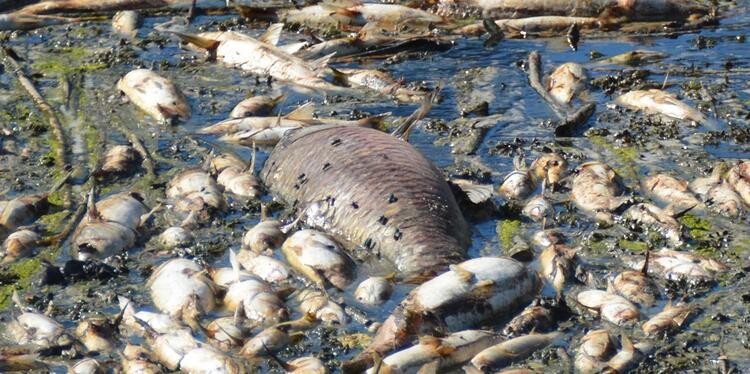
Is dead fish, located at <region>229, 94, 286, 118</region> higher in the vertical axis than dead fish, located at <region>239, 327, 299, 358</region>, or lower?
lower

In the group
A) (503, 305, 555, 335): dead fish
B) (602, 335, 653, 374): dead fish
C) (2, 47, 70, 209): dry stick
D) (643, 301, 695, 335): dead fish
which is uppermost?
(602, 335, 653, 374): dead fish

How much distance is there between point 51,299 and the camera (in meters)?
6.75

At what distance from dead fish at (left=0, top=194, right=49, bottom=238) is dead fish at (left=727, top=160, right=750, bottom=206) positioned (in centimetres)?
422

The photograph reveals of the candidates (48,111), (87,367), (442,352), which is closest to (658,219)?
(442,352)

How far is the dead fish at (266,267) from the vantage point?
6.76m

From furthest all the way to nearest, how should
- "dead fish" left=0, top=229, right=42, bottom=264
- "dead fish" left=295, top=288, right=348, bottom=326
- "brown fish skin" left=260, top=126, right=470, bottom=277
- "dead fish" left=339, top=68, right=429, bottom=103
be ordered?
"dead fish" left=339, top=68, right=429, bottom=103, "dead fish" left=0, top=229, right=42, bottom=264, "brown fish skin" left=260, top=126, right=470, bottom=277, "dead fish" left=295, top=288, right=348, bottom=326

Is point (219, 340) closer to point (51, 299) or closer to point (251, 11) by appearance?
point (51, 299)

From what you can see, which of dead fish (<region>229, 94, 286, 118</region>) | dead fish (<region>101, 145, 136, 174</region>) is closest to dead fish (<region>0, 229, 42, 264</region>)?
dead fish (<region>101, 145, 136, 174</region>)

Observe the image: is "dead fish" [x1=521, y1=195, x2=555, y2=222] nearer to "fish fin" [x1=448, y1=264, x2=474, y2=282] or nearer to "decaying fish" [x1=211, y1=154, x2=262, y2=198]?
"fish fin" [x1=448, y1=264, x2=474, y2=282]

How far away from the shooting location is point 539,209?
7.55 meters

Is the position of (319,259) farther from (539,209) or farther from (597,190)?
(597,190)

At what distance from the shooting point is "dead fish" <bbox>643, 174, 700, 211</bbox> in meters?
7.61

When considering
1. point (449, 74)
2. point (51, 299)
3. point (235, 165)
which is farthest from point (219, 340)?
point (449, 74)

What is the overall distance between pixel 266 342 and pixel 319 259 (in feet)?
2.88
